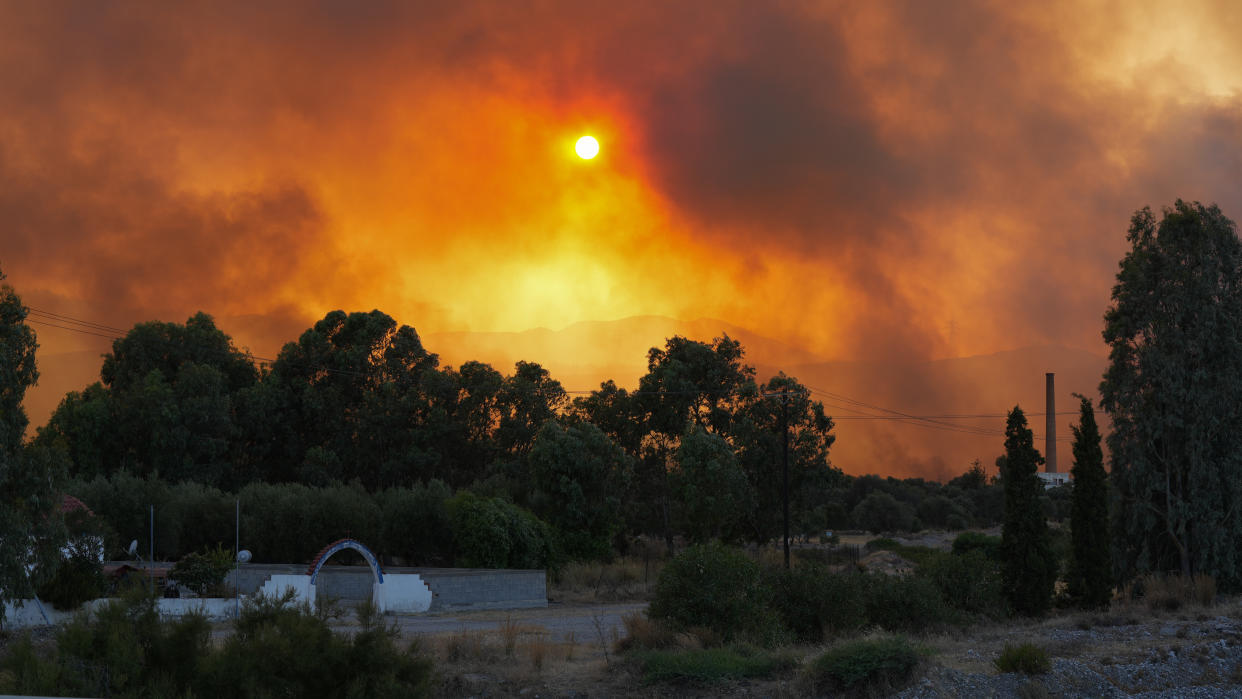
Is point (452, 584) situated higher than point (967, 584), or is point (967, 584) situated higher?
point (967, 584)

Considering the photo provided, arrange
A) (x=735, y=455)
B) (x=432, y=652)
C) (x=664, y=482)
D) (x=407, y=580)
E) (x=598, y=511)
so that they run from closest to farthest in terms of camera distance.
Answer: (x=432, y=652) → (x=407, y=580) → (x=598, y=511) → (x=735, y=455) → (x=664, y=482)

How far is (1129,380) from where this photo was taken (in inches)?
1441

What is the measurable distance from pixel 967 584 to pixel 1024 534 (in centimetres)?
279

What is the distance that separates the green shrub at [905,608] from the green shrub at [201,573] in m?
21.2

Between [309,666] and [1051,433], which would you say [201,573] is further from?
[1051,433]

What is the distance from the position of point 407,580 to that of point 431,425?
29.8 m

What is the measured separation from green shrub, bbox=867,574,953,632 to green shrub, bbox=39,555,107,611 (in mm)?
21906

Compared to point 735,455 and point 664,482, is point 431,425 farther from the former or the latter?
point 735,455

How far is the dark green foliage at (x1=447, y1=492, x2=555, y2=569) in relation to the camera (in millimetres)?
41812

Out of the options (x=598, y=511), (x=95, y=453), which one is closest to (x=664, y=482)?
(x=598, y=511)

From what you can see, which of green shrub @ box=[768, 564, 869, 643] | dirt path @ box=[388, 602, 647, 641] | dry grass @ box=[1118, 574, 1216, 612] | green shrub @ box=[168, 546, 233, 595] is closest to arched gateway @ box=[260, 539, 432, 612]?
dirt path @ box=[388, 602, 647, 641]

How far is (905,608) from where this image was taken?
26000 millimetres

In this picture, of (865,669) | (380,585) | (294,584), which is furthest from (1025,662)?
(294,584)

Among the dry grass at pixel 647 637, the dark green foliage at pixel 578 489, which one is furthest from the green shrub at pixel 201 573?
the dark green foliage at pixel 578 489
